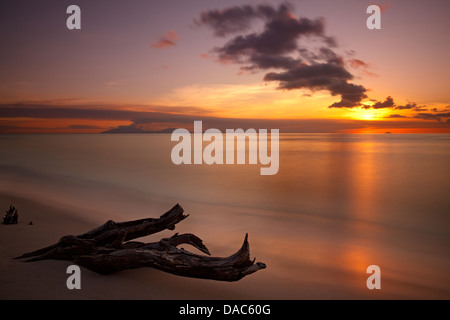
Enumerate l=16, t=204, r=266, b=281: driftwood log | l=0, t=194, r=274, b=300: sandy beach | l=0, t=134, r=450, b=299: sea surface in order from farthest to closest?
l=0, t=134, r=450, b=299: sea surface, l=16, t=204, r=266, b=281: driftwood log, l=0, t=194, r=274, b=300: sandy beach

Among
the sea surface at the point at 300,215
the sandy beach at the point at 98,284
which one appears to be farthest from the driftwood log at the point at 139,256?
the sea surface at the point at 300,215

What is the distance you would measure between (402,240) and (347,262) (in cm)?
319

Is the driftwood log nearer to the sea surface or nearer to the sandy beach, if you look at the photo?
the sandy beach

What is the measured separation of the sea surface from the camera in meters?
6.37

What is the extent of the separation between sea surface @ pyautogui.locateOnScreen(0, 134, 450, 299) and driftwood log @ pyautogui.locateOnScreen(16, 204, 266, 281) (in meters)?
0.64

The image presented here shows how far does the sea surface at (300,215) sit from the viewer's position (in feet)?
20.9

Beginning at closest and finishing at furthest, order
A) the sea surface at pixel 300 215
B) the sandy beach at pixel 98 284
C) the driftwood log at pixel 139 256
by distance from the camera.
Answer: the sandy beach at pixel 98 284
the driftwood log at pixel 139 256
the sea surface at pixel 300 215

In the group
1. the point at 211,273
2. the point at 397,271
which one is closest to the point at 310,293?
the point at 211,273

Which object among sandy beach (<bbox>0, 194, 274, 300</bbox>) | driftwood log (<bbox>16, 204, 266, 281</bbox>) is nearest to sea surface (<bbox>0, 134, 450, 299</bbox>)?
sandy beach (<bbox>0, 194, 274, 300</bbox>)

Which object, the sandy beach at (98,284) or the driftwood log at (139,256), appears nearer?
the sandy beach at (98,284)

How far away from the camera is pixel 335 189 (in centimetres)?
1880

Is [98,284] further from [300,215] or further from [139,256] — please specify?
[300,215]

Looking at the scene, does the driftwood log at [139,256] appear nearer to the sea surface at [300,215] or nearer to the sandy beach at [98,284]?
the sandy beach at [98,284]

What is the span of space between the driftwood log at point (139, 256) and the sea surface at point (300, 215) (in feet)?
2.09
